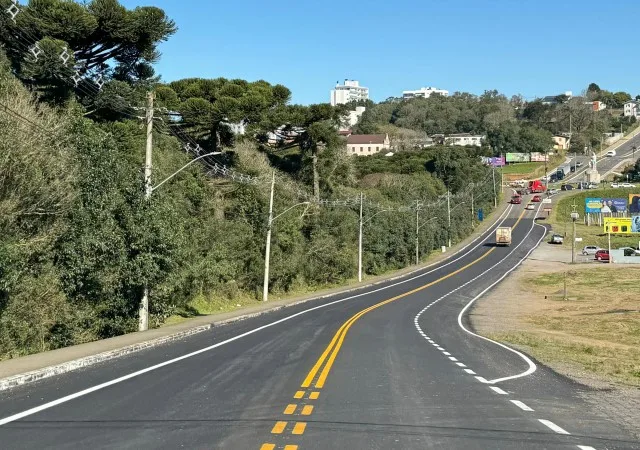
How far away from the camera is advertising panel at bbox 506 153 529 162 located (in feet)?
619

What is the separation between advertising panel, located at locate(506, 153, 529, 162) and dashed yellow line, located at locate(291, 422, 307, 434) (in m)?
189

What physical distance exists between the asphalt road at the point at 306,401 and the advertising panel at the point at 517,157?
579 feet

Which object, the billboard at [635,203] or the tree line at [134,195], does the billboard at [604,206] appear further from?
the tree line at [134,195]

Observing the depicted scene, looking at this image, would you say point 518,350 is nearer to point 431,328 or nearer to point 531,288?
point 431,328

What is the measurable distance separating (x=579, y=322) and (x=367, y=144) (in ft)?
478

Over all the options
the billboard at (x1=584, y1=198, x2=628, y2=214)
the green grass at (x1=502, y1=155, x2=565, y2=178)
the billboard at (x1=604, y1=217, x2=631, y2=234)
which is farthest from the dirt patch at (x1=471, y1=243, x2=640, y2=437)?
the green grass at (x1=502, y1=155, x2=565, y2=178)

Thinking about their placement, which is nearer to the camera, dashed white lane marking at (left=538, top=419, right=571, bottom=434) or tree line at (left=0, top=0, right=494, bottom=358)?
dashed white lane marking at (left=538, top=419, right=571, bottom=434)

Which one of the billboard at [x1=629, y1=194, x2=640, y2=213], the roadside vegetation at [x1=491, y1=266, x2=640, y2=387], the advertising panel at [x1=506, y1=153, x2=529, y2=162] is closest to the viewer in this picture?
the roadside vegetation at [x1=491, y1=266, x2=640, y2=387]

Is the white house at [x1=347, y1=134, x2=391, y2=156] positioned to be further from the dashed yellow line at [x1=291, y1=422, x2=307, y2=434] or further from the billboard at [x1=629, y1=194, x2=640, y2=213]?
the dashed yellow line at [x1=291, y1=422, x2=307, y2=434]

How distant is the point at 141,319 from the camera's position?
24.4 metres

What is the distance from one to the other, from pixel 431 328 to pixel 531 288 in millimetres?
36435

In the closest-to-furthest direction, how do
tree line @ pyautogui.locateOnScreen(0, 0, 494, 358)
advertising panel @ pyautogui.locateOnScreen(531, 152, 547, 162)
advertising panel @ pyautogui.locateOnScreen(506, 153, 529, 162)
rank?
tree line @ pyautogui.locateOnScreen(0, 0, 494, 358) < advertising panel @ pyautogui.locateOnScreen(506, 153, 529, 162) < advertising panel @ pyautogui.locateOnScreen(531, 152, 547, 162)

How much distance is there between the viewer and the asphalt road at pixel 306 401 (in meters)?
7.57

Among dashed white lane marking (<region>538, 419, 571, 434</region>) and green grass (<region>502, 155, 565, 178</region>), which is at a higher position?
green grass (<region>502, 155, 565, 178</region>)
